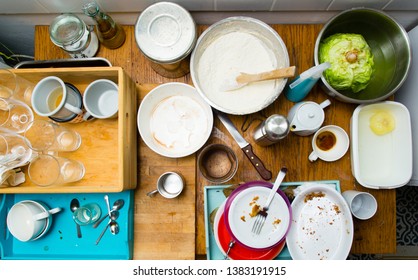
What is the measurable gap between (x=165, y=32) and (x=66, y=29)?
1.12 feet

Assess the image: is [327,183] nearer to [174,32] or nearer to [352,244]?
[352,244]

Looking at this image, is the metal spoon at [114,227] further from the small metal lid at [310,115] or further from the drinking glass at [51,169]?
the small metal lid at [310,115]

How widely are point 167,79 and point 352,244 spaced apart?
35.4 inches

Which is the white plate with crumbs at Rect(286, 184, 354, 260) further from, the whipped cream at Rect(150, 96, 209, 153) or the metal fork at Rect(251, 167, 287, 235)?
the whipped cream at Rect(150, 96, 209, 153)

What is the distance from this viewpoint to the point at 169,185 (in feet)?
3.50

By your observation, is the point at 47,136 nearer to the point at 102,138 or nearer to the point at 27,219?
the point at 102,138

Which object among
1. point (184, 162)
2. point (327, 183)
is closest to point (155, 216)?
point (184, 162)

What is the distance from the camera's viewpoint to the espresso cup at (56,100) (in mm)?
937

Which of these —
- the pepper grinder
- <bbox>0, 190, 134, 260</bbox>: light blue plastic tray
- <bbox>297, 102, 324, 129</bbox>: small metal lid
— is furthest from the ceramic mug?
<bbox>297, 102, 324, 129</bbox>: small metal lid

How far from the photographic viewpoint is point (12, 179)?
974 mm

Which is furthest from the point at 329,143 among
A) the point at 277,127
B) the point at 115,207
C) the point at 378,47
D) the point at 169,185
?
the point at 115,207

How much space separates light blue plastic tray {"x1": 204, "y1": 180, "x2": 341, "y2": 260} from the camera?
40.8 inches

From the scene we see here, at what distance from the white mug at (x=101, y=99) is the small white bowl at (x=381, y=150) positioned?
2.77 feet

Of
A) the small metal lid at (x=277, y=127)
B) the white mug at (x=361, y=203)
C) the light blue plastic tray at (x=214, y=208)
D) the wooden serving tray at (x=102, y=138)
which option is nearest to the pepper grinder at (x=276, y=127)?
the small metal lid at (x=277, y=127)
